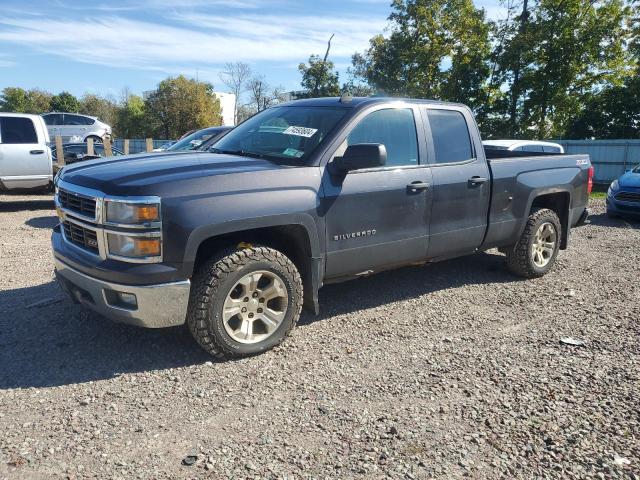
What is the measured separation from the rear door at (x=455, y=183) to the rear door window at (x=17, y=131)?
926cm

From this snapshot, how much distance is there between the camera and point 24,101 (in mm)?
54312

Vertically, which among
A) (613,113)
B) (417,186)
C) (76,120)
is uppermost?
(613,113)

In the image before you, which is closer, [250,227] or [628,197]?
[250,227]

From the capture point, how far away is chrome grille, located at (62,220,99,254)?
363 cm

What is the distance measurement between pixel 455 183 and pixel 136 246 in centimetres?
294

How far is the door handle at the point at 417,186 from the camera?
4.59 m

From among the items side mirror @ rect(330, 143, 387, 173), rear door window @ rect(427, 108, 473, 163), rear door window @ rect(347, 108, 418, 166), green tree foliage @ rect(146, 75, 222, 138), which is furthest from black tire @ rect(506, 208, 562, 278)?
green tree foliage @ rect(146, 75, 222, 138)

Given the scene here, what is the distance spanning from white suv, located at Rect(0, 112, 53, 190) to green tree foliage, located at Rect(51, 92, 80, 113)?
4363cm

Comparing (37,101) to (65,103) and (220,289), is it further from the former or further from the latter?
(220,289)

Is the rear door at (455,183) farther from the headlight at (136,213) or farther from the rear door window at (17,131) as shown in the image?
the rear door window at (17,131)

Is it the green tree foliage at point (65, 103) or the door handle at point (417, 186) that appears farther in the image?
the green tree foliage at point (65, 103)

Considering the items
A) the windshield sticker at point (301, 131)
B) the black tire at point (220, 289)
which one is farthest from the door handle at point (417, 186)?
the black tire at point (220, 289)

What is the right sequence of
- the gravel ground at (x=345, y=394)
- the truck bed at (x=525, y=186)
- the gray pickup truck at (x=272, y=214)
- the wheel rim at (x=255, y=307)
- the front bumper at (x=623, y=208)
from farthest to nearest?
the front bumper at (x=623, y=208) → the truck bed at (x=525, y=186) → the wheel rim at (x=255, y=307) → the gray pickup truck at (x=272, y=214) → the gravel ground at (x=345, y=394)

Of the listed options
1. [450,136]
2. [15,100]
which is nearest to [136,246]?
[450,136]
